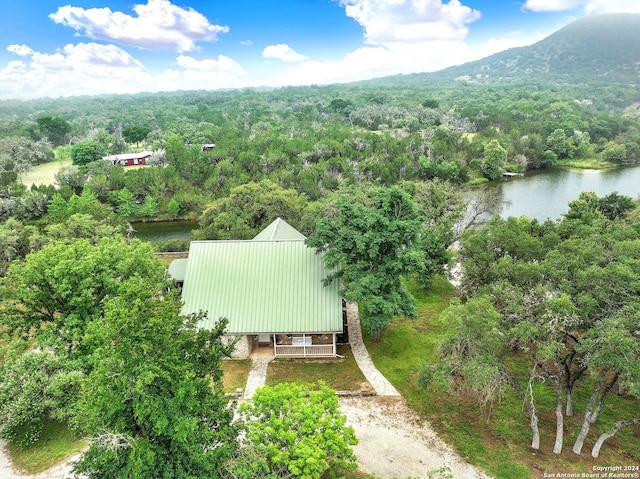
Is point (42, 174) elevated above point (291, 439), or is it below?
below

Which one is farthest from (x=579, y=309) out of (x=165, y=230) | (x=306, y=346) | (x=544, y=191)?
(x=544, y=191)

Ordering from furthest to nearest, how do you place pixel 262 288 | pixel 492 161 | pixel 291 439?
pixel 492 161 < pixel 262 288 < pixel 291 439

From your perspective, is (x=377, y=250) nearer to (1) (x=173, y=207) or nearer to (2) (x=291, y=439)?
(2) (x=291, y=439)

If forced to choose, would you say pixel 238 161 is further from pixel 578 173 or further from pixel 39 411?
pixel 578 173

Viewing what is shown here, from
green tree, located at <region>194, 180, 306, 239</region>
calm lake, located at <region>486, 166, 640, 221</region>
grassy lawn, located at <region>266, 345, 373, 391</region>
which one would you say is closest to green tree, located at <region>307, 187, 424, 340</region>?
grassy lawn, located at <region>266, 345, 373, 391</region>

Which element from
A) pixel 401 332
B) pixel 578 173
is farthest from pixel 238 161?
pixel 578 173
